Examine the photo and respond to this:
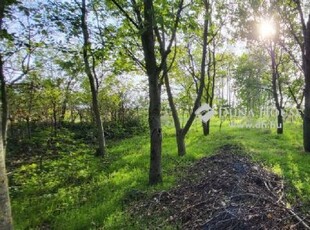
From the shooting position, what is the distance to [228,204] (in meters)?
4.69

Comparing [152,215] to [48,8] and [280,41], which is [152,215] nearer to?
[48,8]

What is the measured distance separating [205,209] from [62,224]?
9.33 feet

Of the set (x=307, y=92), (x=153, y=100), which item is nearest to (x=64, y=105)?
(x=153, y=100)

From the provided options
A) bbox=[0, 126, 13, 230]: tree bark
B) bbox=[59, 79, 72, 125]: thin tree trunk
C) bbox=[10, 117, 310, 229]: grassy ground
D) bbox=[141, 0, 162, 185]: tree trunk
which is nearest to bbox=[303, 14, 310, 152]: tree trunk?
bbox=[10, 117, 310, 229]: grassy ground

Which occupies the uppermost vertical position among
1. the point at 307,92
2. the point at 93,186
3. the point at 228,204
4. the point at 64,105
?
the point at 64,105

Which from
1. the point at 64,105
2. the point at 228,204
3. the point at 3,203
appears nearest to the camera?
the point at 3,203

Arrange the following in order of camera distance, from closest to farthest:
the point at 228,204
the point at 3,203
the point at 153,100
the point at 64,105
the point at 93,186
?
1. the point at 3,203
2. the point at 228,204
3. the point at 153,100
4. the point at 93,186
5. the point at 64,105

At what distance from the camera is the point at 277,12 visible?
50.4ft

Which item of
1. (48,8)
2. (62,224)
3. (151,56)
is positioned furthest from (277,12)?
(62,224)

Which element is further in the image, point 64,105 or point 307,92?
point 64,105

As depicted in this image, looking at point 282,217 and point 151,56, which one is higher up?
point 151,56

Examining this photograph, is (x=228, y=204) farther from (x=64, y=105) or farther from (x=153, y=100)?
(x=64, y=105)

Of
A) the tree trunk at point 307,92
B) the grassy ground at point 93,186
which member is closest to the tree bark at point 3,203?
the grassy ground at point 93,186

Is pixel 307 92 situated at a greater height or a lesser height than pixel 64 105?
lesser
